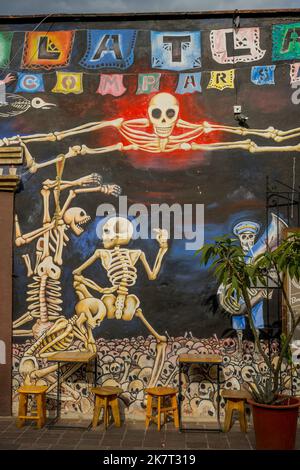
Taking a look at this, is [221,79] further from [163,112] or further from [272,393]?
[272,393]

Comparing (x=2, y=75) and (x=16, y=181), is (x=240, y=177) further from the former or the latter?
(x=2, y=75)

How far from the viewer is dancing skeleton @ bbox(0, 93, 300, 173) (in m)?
7.50

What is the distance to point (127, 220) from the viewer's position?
7527 mm

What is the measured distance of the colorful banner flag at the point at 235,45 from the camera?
7586 mm

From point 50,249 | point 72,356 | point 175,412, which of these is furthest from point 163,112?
point 175,412

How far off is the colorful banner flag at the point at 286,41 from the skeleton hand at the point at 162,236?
9.48 ft

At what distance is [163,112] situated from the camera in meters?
7.62

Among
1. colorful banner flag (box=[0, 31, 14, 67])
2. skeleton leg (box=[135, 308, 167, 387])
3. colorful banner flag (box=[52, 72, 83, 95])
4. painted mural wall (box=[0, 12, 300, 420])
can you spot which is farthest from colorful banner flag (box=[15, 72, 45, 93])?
skeleton leg (box=[135, 308, 167, 387])

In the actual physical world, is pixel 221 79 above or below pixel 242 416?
above

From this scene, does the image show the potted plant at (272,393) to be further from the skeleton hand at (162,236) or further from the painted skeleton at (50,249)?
the painted skeleton at (50,249)

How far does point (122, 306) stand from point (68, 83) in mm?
3278
